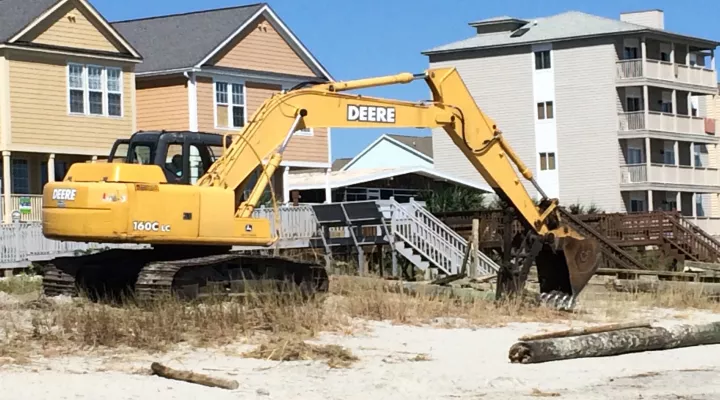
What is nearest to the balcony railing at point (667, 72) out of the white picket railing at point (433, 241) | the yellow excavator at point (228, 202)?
the white picket railing at point (433, 241)

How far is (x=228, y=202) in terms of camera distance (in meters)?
19.7

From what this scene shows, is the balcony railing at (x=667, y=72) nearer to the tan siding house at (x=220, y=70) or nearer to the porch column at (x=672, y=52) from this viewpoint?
the porch column at (x=672, y=52)

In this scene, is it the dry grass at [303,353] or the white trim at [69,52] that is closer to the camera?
the dry grass at [303,353]

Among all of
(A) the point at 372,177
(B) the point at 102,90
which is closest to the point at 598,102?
(A) the point at 372,177

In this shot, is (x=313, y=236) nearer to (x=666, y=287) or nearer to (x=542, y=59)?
(x=666, y=287)

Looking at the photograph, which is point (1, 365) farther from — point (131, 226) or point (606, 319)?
point (606, 319)

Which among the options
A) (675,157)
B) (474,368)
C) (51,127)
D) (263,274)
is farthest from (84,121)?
(675,157)

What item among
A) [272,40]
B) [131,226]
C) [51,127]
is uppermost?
[272,40]

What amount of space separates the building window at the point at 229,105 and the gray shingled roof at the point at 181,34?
141 cm

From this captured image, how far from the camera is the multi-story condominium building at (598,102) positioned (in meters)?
65.2

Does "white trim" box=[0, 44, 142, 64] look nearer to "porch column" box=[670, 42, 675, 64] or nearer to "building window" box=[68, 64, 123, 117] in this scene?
"building window" box=[68, 64, 123, 117]

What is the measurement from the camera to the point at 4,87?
119 ft

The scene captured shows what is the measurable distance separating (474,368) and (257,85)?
29.2 m

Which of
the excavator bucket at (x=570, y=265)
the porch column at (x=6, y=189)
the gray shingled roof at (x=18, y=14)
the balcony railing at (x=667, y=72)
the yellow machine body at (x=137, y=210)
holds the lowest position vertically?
the excavator bucket at (x=570, y=265)
